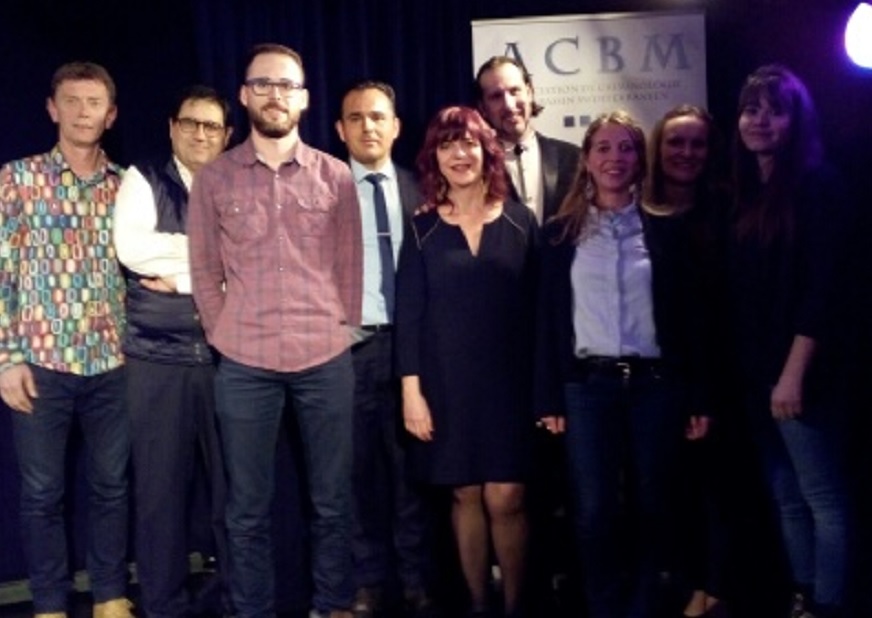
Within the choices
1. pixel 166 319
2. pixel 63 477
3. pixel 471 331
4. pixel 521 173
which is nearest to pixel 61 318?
pixel 166 319

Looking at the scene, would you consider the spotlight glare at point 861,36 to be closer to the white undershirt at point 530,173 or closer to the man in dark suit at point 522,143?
the man in dark suit at point 522,143

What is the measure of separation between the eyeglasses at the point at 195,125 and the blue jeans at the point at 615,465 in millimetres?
1310

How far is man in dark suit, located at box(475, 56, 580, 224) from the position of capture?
3.83m

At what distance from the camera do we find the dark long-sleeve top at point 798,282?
323cm

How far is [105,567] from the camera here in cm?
376

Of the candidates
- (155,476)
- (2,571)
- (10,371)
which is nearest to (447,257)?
(155,476)

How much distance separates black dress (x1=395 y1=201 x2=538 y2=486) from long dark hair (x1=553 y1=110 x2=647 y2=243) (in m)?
0.15

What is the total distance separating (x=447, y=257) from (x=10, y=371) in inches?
51.1

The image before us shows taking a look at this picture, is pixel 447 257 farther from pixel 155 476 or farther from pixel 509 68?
pixel 155 476

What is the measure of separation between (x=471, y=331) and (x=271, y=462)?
68 cm

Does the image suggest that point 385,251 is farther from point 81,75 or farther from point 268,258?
point 81,75

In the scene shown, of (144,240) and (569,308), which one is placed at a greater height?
(144,240)

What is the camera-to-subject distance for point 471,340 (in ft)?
11.3

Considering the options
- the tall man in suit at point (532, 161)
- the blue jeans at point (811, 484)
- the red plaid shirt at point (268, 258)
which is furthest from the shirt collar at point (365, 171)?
the blue jeans at point (811, 484)
